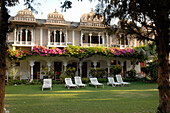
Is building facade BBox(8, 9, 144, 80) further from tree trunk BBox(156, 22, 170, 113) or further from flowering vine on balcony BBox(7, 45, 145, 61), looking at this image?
tree trunk BBox(156, 22, 170, 113)

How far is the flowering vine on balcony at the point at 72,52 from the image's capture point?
653 inches

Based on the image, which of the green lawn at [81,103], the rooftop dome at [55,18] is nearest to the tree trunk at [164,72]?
the green lawn at [81,103]

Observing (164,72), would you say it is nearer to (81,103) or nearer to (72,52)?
(81,103)

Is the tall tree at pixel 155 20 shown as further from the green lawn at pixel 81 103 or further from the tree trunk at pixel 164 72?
the green lawn at pixel 81 103

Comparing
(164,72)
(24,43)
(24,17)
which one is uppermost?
(24,17)

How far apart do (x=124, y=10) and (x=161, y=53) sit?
216cm

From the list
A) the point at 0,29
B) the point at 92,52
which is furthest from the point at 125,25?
the point at 92,52

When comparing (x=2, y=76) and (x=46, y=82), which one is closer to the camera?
(x=2, y=76)

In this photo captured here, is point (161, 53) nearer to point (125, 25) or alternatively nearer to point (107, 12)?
point (125, 25)

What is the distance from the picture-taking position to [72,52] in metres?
18.1

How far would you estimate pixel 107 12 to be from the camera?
19.1 ft

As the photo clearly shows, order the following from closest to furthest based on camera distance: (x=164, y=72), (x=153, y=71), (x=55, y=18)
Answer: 1. (x=164, y=72)
2. (x=153, y=71)
3. (x=55, y=18)

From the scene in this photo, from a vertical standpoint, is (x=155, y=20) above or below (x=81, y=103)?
above

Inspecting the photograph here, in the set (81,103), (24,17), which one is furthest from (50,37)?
(81,103)
